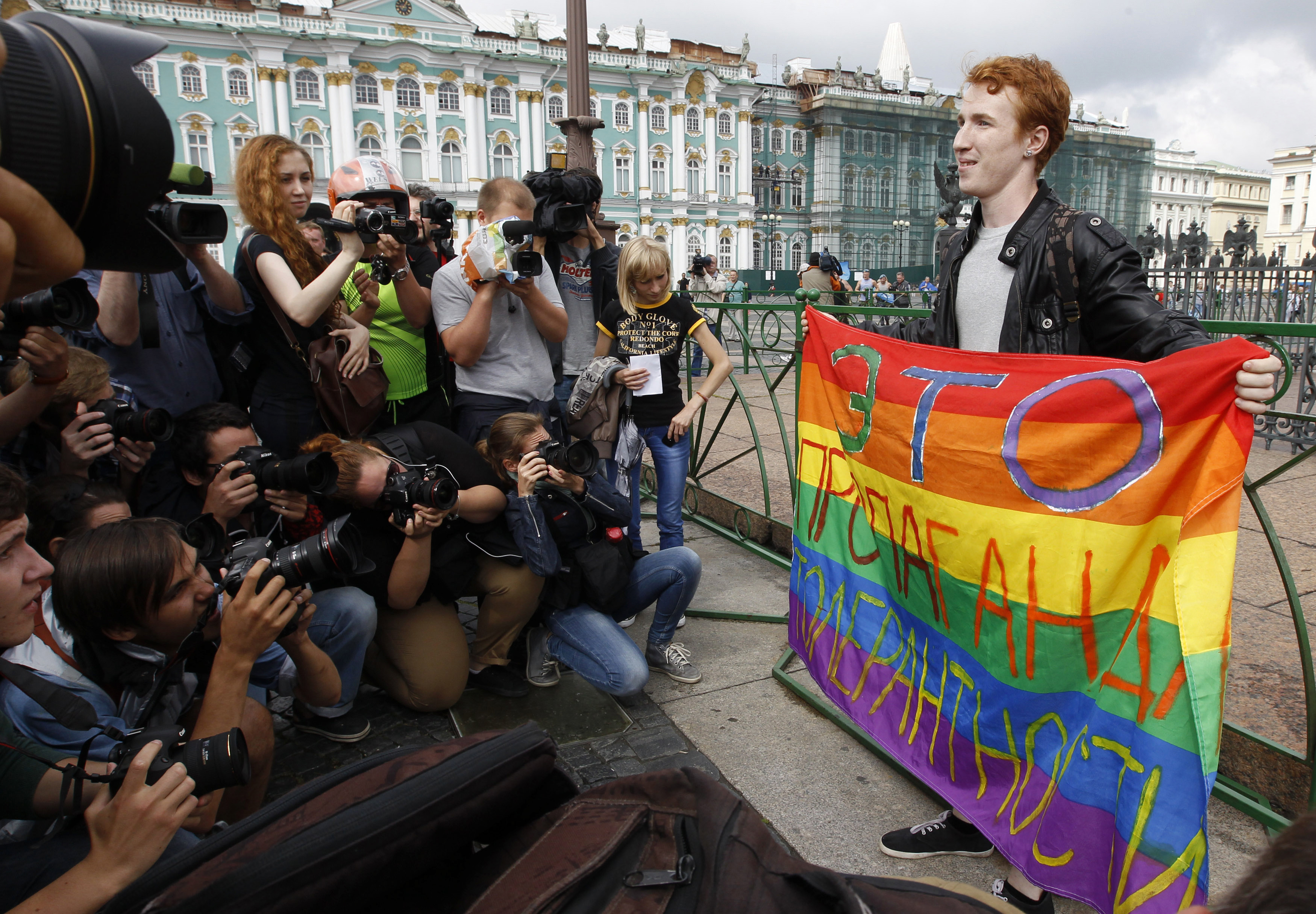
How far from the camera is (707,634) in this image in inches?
150

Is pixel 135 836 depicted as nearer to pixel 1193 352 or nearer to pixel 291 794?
pixel 291 794

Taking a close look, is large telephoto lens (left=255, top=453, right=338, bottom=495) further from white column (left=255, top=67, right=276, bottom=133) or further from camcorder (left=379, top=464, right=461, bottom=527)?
white column (left=255, top=67, right=276, bottom=133)

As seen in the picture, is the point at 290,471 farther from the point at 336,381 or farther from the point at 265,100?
the point at 265,100

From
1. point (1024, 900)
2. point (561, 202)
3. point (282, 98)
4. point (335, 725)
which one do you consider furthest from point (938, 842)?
point (282, 98)

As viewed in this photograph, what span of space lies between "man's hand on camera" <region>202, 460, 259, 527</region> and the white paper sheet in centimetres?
182

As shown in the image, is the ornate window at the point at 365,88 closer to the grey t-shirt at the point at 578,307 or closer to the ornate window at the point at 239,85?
the ornate window at the point at 239,85

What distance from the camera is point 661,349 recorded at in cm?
393

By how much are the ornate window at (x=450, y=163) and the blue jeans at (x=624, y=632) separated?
1872 inches

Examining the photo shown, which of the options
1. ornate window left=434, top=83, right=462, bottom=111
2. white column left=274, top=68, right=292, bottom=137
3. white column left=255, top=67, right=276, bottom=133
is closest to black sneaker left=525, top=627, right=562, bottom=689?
white column left=274, top=68, right=292, bottom=137

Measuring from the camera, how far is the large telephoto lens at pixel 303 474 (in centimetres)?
243

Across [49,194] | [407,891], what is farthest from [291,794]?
[49,194]

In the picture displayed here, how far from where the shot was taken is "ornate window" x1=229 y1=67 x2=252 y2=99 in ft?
136

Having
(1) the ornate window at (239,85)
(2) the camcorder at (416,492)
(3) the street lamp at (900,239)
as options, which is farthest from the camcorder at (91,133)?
(3) the street lamp at (900,239)

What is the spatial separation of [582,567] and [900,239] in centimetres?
6051
